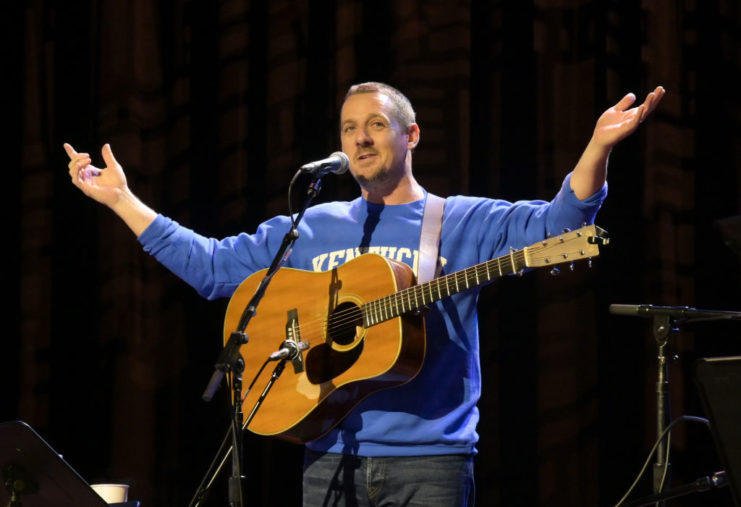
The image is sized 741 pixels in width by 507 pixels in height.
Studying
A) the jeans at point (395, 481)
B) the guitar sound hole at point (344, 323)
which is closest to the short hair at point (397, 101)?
the guitar sound hole at point (344, 323)

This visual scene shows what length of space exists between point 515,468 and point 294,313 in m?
1.41

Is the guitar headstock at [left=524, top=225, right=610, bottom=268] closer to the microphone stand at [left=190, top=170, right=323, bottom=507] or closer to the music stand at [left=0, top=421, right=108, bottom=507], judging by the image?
the microphone stand at [left=190, top=170, right=323, bottom=507]

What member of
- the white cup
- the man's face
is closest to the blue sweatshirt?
the man's face

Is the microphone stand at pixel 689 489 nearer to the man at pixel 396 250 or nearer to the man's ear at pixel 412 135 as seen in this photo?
the man at pixel 396 250

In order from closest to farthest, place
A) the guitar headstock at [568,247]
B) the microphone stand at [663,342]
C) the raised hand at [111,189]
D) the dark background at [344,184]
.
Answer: the guitar headstock at [568,247] < the microphone stand at [663,342] < the raised hand at [111,189] < the dark background at [344,184]

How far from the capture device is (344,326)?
265 cm

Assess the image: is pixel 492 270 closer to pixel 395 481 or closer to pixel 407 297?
pixel 407 297

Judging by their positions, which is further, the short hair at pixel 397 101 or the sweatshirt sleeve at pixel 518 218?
the short hair at pixel 397 101

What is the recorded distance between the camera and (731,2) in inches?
148

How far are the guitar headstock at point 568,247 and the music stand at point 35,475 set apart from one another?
51.1 inches

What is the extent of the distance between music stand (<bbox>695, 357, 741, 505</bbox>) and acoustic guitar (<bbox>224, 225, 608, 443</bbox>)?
104 cm

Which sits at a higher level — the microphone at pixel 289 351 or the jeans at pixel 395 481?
the microphone at pixel 289 351

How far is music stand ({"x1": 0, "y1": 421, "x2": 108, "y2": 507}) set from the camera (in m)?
2.08

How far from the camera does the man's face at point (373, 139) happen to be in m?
2.86
